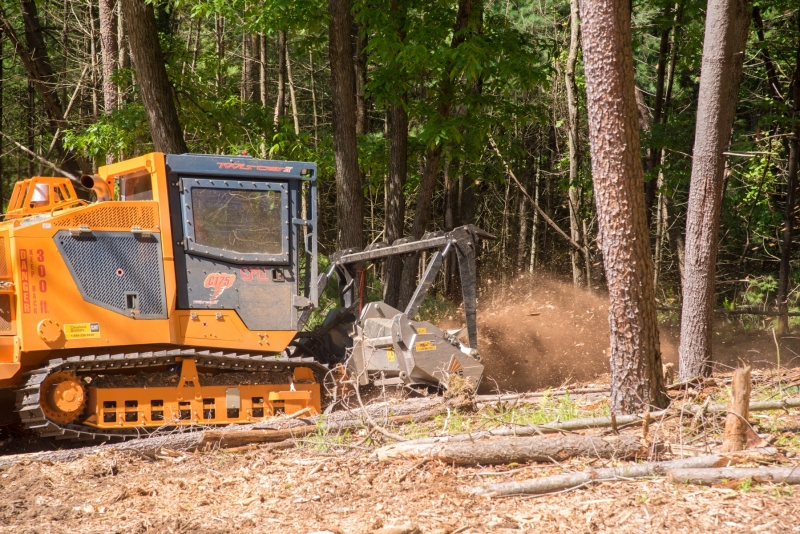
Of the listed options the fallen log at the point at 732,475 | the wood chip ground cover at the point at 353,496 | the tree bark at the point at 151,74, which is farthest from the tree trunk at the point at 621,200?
the tree bark at the point at 151,74

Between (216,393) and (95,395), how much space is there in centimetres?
116

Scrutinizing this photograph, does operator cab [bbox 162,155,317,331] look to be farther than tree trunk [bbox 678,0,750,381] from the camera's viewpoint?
No

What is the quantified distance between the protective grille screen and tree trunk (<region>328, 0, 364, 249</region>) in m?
3.49

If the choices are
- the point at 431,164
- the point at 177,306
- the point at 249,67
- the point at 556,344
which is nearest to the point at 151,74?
the point at 177,306

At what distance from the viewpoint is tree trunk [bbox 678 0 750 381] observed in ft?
24.4

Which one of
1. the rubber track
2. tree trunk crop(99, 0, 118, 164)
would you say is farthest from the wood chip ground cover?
tree trunk crop(99, 0, 118, 164)

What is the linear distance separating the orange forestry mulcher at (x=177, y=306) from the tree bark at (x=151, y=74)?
2.70 meters

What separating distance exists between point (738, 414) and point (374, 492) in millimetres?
2674

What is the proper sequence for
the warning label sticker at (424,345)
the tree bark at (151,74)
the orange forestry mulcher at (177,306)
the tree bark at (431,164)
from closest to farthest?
1. the orange forestry mulcher at (177,306)
2. the warning label sticker at (424,345)
3. the tree bark at (151,74)
4. the tree bark at (431,164)

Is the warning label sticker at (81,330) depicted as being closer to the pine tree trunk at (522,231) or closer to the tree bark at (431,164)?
the tree bark at (431,164)

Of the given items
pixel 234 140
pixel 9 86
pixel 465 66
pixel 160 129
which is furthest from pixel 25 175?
pixel 465 66

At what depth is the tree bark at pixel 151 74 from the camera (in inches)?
396

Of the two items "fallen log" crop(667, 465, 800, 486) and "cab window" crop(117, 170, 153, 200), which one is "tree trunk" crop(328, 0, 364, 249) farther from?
"fallen log" crop(667, 465, 800, 486)

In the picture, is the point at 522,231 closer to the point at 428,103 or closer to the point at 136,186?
the point at 428,103
